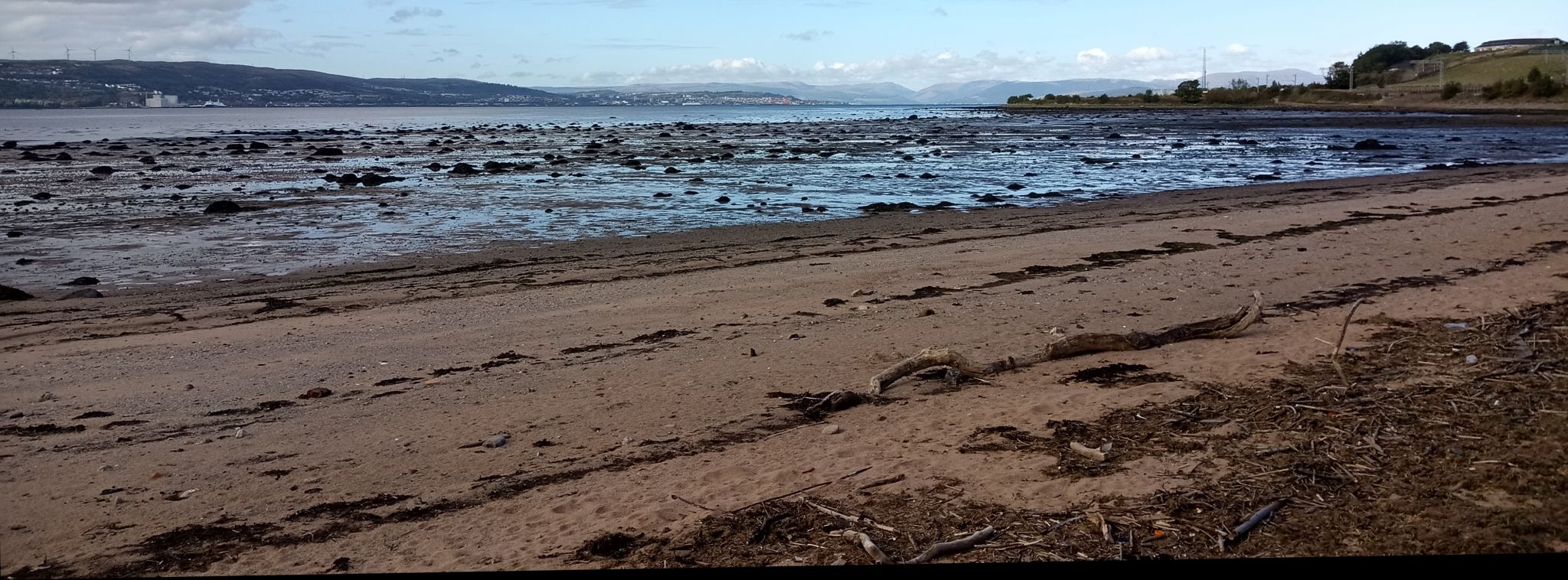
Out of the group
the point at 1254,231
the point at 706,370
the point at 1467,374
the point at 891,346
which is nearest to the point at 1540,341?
the point at 1467,374

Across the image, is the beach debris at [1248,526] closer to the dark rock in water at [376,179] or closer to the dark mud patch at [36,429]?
the dark mud patch at [36,429]

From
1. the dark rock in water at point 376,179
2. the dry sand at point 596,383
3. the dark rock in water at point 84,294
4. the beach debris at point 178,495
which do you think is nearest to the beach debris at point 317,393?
the dry sand at point 596,383

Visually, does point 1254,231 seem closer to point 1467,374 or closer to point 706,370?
point 1467,374

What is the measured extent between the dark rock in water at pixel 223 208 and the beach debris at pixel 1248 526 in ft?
61.5

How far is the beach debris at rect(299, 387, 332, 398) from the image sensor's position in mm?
6004

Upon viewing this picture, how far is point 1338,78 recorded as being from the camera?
112250mm

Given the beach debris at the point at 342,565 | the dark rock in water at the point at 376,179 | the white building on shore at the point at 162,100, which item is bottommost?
the beach debris at the point at 342,565

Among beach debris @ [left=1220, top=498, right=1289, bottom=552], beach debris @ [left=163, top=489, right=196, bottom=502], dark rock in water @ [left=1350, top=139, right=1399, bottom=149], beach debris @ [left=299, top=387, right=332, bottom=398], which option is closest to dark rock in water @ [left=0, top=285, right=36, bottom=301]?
beach debris @ [left=299, top=387, right=332, bottom=398]

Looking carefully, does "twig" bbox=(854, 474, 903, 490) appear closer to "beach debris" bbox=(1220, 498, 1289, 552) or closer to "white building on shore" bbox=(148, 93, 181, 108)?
"beach debris" bbox=(1220, 498, 1289, 552)

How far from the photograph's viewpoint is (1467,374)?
5.49 m

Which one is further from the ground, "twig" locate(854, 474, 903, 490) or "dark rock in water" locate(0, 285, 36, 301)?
"dark rock in water" locate(0, 285, 36, 301)

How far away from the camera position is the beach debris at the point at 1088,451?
14.7 ft

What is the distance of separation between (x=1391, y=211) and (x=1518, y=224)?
212 cm

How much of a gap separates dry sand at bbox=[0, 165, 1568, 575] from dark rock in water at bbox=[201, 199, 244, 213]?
8.28 metres
